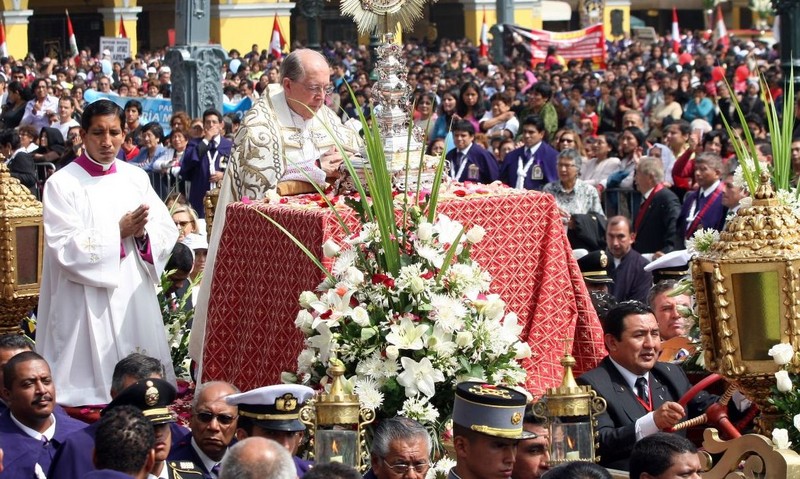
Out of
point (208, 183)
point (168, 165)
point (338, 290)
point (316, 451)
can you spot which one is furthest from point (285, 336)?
point (168, 165)

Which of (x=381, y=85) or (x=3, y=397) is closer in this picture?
(x=3, y=397)

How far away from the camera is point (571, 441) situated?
576 centimetres

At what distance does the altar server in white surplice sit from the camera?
8.08 metres

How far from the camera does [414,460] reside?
565 cm

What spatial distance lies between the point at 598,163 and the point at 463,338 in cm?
890

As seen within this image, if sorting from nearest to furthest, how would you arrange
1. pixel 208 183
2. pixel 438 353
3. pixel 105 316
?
1. pixel 438 353
2. pixel 105 316
3. pixel 208 183

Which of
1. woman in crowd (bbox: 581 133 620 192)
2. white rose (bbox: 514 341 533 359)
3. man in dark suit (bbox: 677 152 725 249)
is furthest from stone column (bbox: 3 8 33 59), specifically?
white rose (bbox: 514 341 533 359)

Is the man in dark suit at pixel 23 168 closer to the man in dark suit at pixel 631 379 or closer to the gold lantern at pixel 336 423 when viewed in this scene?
the man in dark suit at pixel 631 379

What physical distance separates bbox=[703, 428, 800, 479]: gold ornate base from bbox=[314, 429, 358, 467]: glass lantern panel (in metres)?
1.30

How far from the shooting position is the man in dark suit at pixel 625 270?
1035 cm

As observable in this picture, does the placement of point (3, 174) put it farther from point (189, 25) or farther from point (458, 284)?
point (189, 25)

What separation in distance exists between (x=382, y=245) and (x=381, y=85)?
1.51 metres

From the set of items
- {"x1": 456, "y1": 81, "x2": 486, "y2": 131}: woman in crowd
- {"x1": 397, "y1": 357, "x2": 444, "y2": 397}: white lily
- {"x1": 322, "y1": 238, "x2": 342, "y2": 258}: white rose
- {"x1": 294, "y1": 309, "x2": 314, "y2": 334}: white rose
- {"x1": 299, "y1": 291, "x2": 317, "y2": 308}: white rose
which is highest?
{"x1": 456, "y1": 81, "x2": 486, "y2": 131}: woman in crowd

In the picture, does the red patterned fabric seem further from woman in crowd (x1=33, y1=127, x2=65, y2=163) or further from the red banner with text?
the red banner with text
